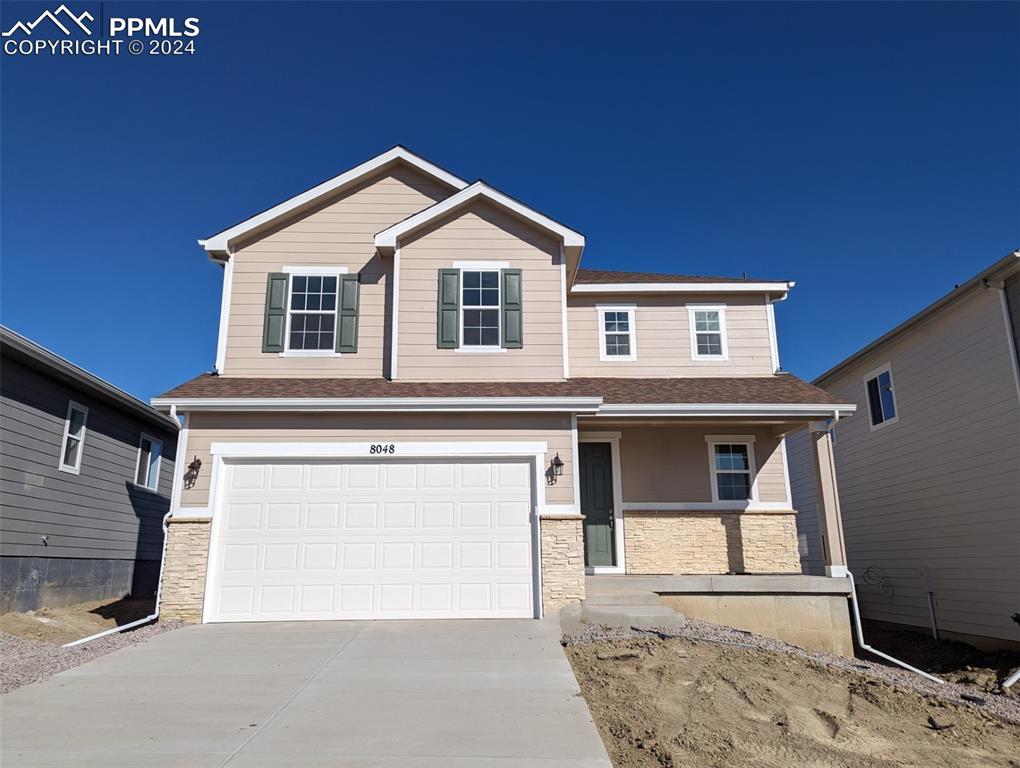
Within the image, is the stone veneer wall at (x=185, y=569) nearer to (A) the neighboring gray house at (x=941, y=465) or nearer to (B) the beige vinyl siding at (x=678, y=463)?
(B) the beige vinyl siding at (x=678, y=463)

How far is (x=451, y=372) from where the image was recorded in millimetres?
11711

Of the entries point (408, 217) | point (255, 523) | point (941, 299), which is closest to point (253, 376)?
point (255, 523)

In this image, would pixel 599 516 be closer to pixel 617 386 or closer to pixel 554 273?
pixel 617 386

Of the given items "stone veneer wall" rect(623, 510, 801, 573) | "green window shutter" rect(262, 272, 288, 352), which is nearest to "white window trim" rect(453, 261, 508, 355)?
"green window shutter" rect(262, 272, 288, 352)

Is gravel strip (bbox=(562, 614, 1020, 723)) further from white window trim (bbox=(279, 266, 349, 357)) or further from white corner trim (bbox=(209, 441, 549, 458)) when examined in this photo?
white window trim (bbox=(279, 266, 349, 357))

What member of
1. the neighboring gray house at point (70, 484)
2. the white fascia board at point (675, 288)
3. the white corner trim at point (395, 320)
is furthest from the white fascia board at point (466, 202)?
the neighboring gray house at point (70, 484)

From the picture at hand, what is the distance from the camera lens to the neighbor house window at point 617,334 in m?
14.1

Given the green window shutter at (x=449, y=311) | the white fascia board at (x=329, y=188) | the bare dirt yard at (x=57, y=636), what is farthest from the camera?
the white fascia board at (x=329, y=188)

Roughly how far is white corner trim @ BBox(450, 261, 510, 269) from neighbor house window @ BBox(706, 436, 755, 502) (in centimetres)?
509

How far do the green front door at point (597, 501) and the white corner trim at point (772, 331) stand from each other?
3866 millimetres

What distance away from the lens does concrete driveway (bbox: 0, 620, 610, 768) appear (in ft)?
16.3

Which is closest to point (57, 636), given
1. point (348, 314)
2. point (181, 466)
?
point (181, 466)

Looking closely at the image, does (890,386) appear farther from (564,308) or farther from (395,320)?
(395,320)

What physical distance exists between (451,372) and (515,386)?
1.17m
